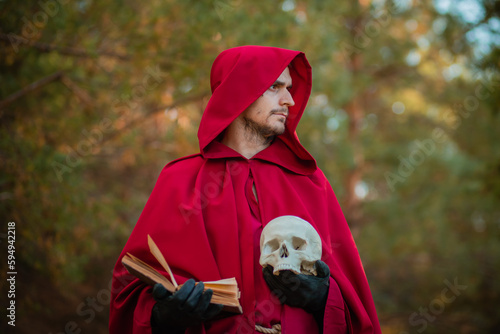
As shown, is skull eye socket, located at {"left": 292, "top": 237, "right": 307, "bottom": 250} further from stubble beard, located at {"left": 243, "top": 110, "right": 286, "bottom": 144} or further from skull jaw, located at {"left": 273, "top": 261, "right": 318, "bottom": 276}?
stubble beard, located at {"left": 243, "top": 110, "right": 286, "bottom": 144}

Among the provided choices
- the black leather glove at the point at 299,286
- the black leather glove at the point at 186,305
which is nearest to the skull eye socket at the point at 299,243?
the black leather glove at the point at 299,286

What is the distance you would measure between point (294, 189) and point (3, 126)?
4152 mm

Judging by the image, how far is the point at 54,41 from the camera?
655cm

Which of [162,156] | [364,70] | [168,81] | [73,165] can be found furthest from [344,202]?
[73,165]

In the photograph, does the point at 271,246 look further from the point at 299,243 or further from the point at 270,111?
the point at 270,111

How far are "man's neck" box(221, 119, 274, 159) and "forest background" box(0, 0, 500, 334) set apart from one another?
3.24 m

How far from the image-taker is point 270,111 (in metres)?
3.10

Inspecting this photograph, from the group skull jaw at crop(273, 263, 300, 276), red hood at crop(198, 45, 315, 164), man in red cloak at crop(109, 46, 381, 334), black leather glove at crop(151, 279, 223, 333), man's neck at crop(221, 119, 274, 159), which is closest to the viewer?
black leather glove at crop(151, 279, 223, 333)

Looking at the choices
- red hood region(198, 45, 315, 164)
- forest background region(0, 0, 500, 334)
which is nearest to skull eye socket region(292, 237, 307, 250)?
red hood region(198, 45, 315, 164)

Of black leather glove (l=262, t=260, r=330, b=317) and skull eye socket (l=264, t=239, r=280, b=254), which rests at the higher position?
skull eye socket (l=264, t=239, r=280, b=254)

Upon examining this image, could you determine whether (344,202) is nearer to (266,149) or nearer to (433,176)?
(433,176)

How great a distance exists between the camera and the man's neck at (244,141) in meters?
3.18

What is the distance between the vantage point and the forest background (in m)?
5.94

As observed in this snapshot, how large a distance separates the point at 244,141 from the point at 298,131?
570 centimetres
